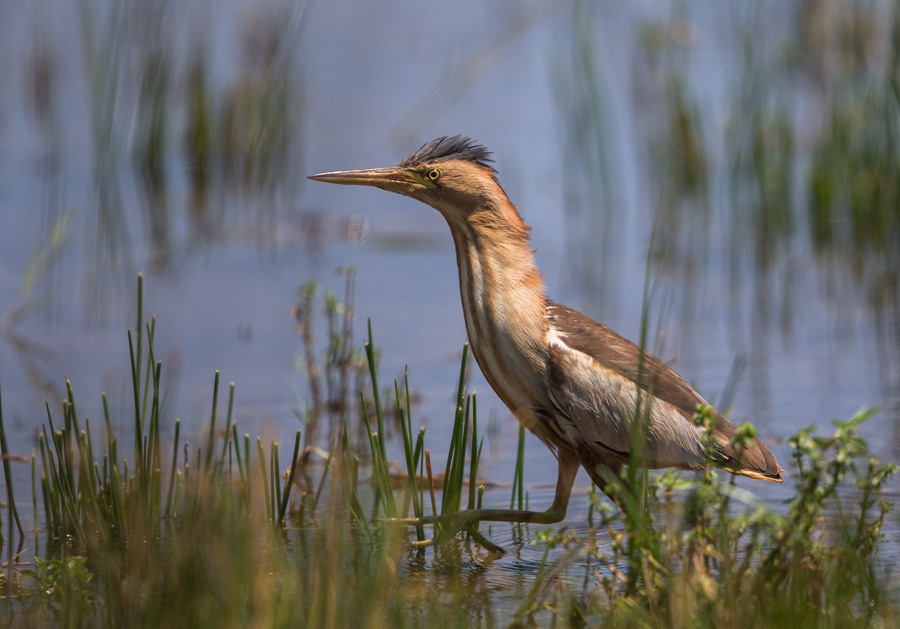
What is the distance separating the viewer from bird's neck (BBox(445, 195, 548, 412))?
3082mm

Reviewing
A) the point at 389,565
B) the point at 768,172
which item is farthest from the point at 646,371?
the point at 768,172

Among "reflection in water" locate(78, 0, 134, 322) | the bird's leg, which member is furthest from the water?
the bird's leg

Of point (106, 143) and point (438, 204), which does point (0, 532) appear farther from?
point (106, 143)

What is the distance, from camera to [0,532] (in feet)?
9.83

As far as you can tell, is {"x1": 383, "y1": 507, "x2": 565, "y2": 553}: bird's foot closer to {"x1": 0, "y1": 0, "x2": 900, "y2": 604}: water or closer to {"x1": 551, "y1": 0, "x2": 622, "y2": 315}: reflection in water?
{"x1": 0, "y1": 0, "x2": 900, "y2": 604}: water

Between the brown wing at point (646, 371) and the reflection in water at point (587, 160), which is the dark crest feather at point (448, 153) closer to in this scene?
the brown wing at point (646, 371)

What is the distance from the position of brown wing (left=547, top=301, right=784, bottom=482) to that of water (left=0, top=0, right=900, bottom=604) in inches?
24.6

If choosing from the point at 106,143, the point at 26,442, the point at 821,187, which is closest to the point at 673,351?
Answer: the point at 821,187

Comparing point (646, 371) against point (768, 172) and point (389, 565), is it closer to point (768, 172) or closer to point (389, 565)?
point (389, 565)

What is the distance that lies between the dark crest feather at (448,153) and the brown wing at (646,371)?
0.49 m

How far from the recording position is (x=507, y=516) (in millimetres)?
3080

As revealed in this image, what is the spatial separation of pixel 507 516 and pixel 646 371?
56cm

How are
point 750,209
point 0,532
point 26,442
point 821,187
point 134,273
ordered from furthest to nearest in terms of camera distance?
point 750,209, point 821,187, point 134,273, point 26,442, point 0,532

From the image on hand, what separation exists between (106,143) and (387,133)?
2654mm
